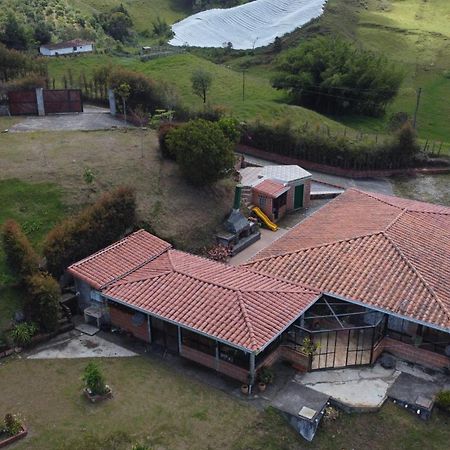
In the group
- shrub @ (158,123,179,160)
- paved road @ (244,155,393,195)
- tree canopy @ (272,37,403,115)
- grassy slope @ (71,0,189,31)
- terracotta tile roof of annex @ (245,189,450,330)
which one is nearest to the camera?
terracotta tile roof of annex @ (245,189,450,330)

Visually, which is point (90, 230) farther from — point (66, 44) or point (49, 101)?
point (66, 44)

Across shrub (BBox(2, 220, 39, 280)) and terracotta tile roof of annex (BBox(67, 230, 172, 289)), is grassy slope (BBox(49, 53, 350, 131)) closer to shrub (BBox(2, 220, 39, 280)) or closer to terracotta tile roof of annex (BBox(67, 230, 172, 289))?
terracotta tile roof of annex (BBox(67, 230, 172, 289))

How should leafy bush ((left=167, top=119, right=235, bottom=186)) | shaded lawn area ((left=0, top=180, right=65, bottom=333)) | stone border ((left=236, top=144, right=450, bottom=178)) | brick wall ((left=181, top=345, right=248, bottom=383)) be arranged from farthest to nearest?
stone border ((left=236, top=144, right=450, bottom=178))
leafy bush ((left=167, top=119, right=235, bottom=186))
shaded lawn area ((left=0, top=180, right=65, bottom=333))
brick wall ((left=181, top=345, right=248, bottom=383))

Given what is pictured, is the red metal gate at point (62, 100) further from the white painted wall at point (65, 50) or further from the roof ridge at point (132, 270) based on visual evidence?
the white painted wall at point (65, 50)

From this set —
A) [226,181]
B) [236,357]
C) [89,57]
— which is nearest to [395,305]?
[236,357]

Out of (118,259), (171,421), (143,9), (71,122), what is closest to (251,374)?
(171,421)

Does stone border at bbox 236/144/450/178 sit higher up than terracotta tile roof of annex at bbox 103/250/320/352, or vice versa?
terracotta tile roof of annex at bbox 103/250/320/352

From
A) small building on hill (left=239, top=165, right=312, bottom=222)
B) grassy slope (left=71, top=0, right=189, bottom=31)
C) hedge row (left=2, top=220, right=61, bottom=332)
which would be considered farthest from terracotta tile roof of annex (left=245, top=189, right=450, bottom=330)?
grassy slope (left=71, top=0, right=189, bottom=31)

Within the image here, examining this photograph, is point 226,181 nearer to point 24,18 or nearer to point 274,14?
point 24,18
